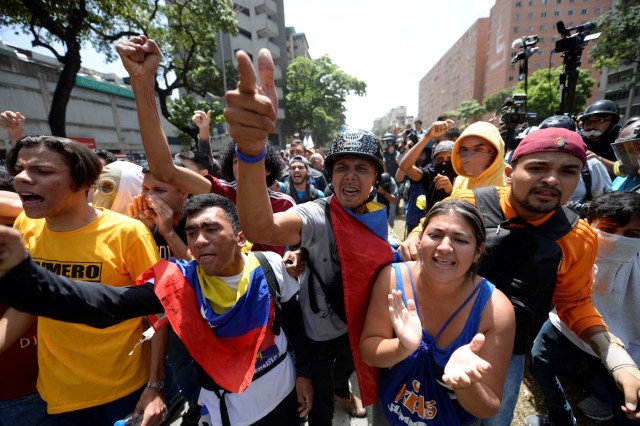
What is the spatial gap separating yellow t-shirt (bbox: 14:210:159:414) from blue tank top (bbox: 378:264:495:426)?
1.57 m

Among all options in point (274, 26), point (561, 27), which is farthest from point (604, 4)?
point (561, 27)

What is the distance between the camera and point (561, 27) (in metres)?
4.69

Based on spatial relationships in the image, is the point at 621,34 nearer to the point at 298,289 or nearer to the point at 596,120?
the point at 596,120

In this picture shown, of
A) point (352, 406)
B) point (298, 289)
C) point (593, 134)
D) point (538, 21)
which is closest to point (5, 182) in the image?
point (298, 289)

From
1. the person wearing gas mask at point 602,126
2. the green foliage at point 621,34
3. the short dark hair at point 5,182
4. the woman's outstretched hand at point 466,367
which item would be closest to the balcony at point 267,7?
the green foliage at point 621,34

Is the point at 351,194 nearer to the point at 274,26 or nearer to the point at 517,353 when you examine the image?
the point at 517,353

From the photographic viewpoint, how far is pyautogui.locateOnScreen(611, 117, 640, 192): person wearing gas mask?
266cm

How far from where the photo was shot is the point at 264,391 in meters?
1.65

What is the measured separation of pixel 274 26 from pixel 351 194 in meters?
42.1

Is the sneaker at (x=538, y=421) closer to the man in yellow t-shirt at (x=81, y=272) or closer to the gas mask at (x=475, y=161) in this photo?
the gas mask at (x=475, y=161)

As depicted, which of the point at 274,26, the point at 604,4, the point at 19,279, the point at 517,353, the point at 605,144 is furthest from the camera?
the point at 604,4

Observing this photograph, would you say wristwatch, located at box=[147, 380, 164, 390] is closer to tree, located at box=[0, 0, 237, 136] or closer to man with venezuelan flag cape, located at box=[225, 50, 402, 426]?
man with venezuelan flag cape, located at box=[225, 50, 402, 426]

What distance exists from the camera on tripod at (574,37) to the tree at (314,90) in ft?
105

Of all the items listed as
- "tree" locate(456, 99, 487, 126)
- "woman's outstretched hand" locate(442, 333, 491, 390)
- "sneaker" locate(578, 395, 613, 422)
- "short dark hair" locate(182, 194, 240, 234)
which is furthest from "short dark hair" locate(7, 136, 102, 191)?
"tree" locate(456, 99, 487, 126)
